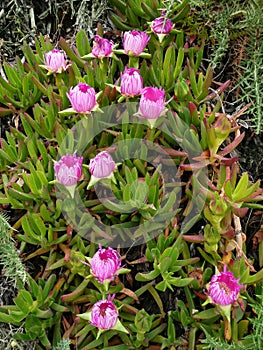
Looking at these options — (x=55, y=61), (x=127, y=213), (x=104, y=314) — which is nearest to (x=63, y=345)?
(x=104, y=314)

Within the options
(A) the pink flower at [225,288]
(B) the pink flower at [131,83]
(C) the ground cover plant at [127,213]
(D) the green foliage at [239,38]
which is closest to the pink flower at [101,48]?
(C) the ground cover plant at [127,213]

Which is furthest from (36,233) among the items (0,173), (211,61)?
(211,61)

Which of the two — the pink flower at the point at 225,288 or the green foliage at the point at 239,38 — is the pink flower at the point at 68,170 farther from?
the green foliage at the point at 239,38

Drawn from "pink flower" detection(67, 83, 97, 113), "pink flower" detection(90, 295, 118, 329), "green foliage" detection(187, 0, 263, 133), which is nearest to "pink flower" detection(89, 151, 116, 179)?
Result: "pink flower" detection(67, 83, 97, 113)

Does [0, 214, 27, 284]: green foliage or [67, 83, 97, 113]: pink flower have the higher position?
[67, 83, 97, 113]: pink flower

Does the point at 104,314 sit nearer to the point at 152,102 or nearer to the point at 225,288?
the point at 225,288

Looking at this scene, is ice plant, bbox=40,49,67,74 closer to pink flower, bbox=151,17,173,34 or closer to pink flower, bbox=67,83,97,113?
pink flower, bbox=67,83,97,113

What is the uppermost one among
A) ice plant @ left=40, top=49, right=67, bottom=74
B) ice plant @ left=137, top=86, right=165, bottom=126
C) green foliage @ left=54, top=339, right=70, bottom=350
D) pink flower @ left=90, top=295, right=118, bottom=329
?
ice plant @ left=40, top=49, right=67, bottom=74
